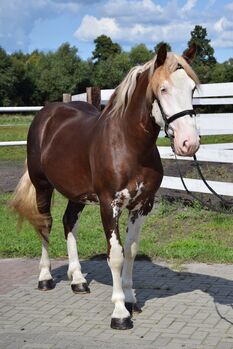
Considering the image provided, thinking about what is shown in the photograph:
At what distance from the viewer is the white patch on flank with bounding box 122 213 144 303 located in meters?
5.22

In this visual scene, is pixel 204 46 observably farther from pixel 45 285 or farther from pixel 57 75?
pixel 45 285

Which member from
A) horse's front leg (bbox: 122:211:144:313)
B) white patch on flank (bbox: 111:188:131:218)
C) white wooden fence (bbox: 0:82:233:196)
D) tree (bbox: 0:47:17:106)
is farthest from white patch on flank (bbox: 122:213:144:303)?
tree (bbox: 0:47:17:106)

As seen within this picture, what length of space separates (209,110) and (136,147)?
12.6m

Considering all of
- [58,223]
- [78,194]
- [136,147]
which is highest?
[136,147]

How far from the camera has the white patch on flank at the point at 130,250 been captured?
17.1 feet

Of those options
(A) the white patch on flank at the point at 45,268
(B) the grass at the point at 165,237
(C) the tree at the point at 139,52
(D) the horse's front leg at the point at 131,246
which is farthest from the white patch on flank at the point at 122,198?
(C) the tree at the point at 139,52

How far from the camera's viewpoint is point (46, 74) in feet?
202

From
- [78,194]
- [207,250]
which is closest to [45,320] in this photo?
[78,194]

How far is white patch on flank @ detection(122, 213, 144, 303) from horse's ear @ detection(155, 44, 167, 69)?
146 centimetres

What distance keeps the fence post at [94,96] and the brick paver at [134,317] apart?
336 cm

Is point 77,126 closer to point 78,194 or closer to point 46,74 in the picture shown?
point 78,194

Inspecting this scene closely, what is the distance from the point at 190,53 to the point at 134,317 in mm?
2374

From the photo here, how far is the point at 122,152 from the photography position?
4848mm

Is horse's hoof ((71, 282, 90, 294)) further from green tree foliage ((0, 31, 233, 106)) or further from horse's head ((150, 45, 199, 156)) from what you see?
green tree foliage ((0, 31, 233, 106))
